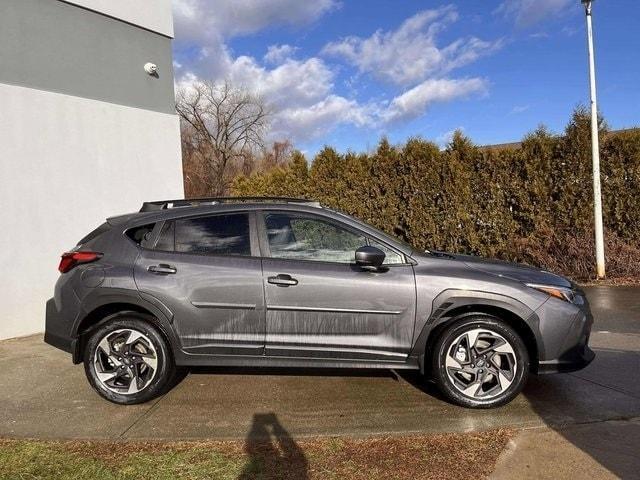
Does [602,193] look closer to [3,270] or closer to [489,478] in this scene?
[489,478]

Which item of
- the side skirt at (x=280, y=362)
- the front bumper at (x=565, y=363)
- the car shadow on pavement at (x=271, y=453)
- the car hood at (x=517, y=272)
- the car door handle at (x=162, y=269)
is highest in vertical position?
the car door handle at (x=162, y=269)

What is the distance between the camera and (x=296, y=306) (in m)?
4.01

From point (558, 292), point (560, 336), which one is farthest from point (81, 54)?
point (560, 336)

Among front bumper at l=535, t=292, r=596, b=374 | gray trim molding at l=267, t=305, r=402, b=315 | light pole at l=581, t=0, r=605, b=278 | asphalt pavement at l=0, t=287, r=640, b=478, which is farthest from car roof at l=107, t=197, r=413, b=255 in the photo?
light pole at l=581, t=0, r=605, b=278

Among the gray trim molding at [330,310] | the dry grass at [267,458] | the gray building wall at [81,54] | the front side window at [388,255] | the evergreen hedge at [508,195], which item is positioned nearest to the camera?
the dry grass at [267,458]

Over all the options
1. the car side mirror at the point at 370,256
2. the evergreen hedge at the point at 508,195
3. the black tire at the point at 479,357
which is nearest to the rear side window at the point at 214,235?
the car side mirror at the point at 370,256

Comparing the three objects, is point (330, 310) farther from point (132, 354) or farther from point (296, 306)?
point (132, 354)

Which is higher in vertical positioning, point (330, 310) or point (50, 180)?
point (50, 180)

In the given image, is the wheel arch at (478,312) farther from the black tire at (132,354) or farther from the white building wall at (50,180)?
the white building wall at (50,180)

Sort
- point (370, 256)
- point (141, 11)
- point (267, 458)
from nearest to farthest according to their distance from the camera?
point (267, 458) → point (370, 256) → point (141, 11)

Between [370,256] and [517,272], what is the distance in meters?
1.26

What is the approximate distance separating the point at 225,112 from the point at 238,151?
11.3 feet

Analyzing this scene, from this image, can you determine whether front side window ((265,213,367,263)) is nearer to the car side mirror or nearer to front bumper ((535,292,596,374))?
the car side mirror

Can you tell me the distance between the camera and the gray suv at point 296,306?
3.93 metres
